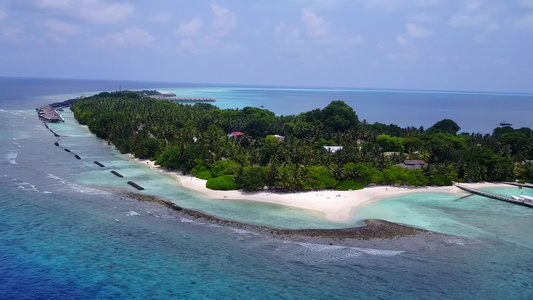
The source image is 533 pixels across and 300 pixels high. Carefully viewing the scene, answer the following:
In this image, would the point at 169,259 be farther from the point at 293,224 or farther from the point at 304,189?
the point at 304,189

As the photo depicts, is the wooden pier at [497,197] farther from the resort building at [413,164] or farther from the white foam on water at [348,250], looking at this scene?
the white foam on water at [348,250]

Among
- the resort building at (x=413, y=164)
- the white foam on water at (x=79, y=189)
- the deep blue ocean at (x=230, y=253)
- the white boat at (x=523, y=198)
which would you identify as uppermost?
the resort building at (x=413, y=164)

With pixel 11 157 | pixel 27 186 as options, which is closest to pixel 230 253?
pixel 27 186

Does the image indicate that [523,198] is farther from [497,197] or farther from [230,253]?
[230,253]

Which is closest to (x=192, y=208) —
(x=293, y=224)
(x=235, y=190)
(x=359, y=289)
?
(x=235, y=190)

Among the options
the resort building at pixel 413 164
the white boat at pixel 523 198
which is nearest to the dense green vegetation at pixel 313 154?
the resort building at pixel 413 164

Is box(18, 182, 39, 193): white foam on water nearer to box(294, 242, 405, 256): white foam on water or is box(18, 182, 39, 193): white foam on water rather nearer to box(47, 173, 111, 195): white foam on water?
box(47, 173, 111, 195): white foam on water

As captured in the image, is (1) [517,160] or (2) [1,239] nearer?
(2) [1,239]
